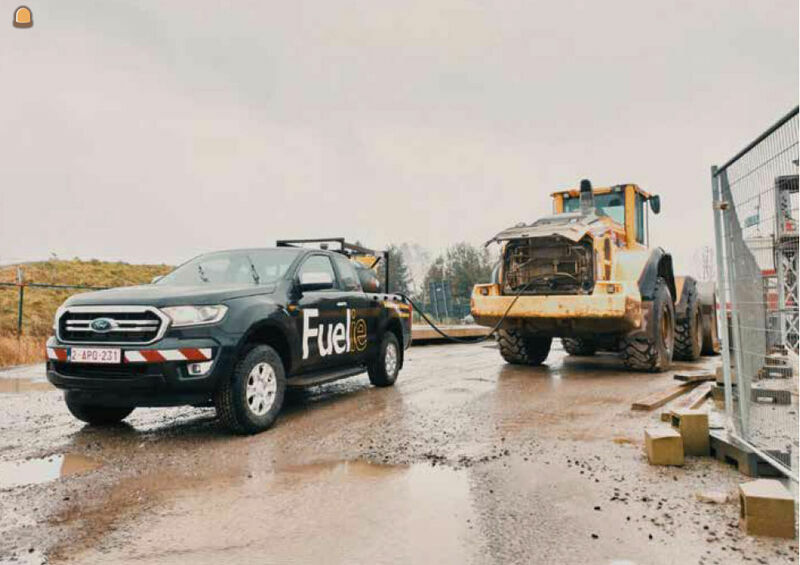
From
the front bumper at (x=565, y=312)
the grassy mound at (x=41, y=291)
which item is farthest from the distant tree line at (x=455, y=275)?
the front bumper at (x=565, y=312)

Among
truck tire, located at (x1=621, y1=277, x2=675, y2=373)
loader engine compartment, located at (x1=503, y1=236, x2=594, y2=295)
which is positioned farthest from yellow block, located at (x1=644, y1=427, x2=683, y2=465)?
truck tire, located at (x1=621, y1=277, x2=675, y2=373)

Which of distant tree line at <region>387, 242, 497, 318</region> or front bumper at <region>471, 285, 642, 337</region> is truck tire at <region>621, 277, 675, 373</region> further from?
distant tree line at <region>387, 242, 497, 318</region>

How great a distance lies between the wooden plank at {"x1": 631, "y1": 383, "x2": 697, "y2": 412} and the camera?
6.13 meters

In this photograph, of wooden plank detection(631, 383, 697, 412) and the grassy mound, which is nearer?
wooden plank detection(631, 383, 697, 412)

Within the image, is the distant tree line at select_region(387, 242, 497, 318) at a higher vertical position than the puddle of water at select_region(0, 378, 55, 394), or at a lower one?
higher

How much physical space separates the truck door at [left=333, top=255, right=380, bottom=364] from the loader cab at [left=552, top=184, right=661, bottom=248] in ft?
16.0

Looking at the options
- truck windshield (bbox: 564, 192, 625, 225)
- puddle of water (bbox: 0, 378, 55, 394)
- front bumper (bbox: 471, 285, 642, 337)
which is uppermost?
truck windshield (bbox: 564, 192, 625, 225)

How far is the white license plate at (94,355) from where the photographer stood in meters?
4.86

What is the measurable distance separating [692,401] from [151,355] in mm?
5311

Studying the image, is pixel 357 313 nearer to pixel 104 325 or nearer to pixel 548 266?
pixel 104 325

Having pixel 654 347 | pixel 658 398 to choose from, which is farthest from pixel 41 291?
pixel 658 398

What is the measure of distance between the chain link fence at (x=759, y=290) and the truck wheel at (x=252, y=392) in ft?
12.1

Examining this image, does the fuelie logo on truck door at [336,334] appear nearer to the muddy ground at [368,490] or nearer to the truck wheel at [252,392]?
the truck wheel at [252,392]

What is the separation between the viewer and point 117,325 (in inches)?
196
